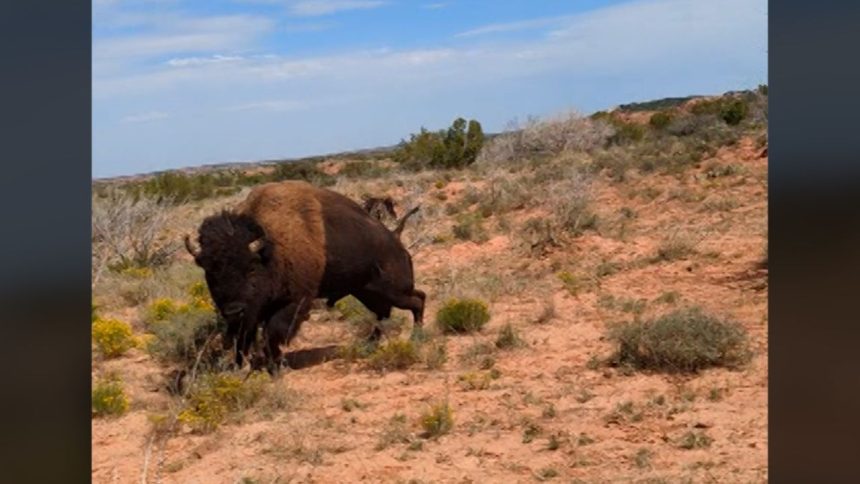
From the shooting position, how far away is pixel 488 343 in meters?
9.93

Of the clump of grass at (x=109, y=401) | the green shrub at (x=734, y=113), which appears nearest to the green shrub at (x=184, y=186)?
the clump of grass at (x=109, y=401)

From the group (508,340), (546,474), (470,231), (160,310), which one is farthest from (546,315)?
(470,231)

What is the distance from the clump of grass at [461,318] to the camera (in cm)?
1072

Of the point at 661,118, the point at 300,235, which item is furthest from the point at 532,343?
the point at 661,118

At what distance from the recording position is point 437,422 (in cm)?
711

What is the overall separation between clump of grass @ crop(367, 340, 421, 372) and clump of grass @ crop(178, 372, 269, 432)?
1347mm

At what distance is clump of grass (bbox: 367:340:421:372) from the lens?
9180 mm

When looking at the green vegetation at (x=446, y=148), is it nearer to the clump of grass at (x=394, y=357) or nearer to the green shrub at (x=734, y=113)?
the green shrub at (x=734, y=113)

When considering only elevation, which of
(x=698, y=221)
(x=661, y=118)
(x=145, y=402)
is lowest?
(x=145, y=402)

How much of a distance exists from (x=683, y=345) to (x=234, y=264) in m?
3.87

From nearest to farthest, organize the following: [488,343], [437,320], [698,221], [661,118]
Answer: [488,343] → [437,320] → [698,221] → [661,118]
